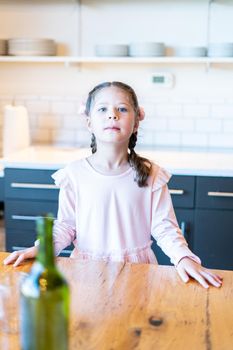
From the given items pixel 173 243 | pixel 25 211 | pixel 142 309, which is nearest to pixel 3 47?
pixel 25 211

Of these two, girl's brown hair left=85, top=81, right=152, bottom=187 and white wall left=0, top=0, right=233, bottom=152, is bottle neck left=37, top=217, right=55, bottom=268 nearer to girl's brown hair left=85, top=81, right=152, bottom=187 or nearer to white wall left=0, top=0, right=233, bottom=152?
girl's brown hair left=85, top=81, right=152, bottom=187

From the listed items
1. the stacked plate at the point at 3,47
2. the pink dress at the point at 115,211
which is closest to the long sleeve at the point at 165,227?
the pink dress at the point at 115,211

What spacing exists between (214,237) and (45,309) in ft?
6.28

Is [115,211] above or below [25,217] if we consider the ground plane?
above

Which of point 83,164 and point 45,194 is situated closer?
point 83,164

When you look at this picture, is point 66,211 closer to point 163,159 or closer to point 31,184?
point 31,184

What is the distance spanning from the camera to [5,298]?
1.00m

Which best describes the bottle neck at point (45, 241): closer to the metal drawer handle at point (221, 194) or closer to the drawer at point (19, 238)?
the metal drawer handle at point (221, 194)

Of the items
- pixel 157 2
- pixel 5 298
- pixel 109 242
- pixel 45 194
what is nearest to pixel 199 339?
pixel 5 298

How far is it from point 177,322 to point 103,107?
0.72 metres

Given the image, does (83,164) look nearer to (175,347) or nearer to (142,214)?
(142,214)

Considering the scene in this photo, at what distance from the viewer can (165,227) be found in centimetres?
146

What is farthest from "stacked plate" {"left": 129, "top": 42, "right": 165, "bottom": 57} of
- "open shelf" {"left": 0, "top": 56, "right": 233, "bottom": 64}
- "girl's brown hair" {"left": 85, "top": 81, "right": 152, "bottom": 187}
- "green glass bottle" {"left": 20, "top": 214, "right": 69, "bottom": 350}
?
"green glass bottle" {"left": 20, "top": 214, "right": 69, "bottom": 350}

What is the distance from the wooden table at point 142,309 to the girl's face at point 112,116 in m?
0.39
